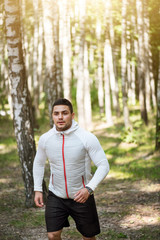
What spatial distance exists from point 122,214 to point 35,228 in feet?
5.66

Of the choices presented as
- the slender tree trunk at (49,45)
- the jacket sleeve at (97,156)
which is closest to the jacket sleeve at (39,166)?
the jacket sleeve at (97,156)

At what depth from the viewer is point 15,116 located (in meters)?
8.30

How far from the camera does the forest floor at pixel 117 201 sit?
22.4 feet

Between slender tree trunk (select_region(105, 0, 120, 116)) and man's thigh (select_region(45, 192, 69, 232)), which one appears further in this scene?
slender tree trunk (select_region(105, 0, 120, 116))

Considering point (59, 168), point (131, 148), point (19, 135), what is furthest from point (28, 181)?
point (131, 148)

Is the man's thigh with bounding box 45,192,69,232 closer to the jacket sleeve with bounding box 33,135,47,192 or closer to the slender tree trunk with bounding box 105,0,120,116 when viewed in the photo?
the jacket sleeve with bounding box 33,135,47,192

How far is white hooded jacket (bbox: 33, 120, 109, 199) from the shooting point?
4.30 m

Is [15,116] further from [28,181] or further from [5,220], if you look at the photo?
[5,220]

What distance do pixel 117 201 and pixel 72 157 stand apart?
495cm

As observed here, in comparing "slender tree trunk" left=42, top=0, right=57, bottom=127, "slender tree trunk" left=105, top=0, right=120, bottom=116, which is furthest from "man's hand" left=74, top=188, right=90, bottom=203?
"slender tree trunk" left=105, top=0, right=120, bottom=116

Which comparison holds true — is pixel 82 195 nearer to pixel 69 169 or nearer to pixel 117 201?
pixel 69 169

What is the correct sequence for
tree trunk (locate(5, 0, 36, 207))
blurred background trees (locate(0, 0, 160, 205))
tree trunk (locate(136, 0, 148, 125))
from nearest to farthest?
1. tree trunk (locate(5, 0, 36, 207))
2. blurred background trees (locate(0, 0, 160, 205))
3. tree trunk (locate(136, 0, 148, 125))

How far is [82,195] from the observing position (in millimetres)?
4141

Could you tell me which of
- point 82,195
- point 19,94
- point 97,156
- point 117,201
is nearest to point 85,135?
point 97,156
